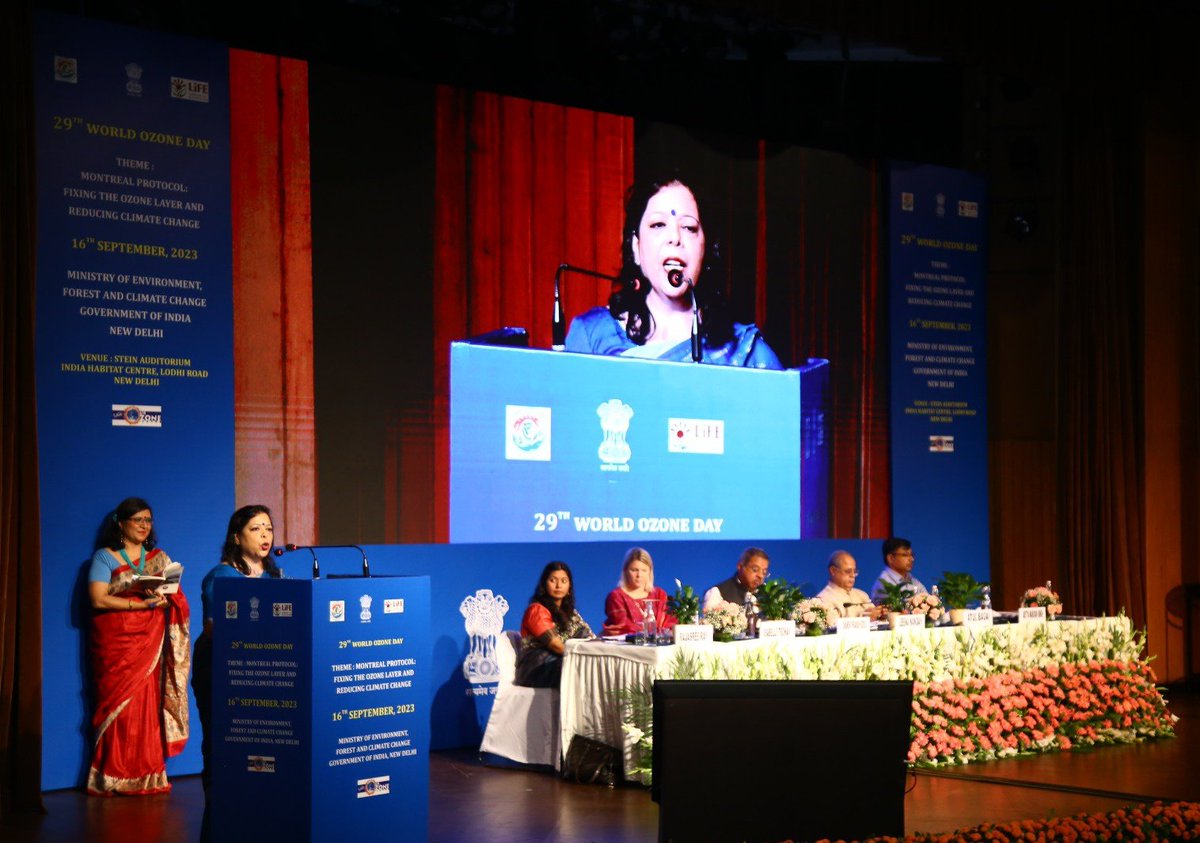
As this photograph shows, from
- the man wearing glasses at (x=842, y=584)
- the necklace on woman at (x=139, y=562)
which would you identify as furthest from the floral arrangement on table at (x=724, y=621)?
the necklace on woman at (x=139, y=562)

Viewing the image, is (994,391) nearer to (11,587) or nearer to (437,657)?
(437,657)

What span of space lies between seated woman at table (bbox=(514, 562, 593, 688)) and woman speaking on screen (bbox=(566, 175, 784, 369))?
69.6 inches

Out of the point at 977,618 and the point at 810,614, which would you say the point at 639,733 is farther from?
the point at 977,618

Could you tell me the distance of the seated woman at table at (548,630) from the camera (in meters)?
7.39

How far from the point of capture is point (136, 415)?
23.2 ft

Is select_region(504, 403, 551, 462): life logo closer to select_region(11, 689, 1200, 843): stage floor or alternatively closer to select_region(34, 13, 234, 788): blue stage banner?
select_region(34, 13, 234, 788): blue stage banner

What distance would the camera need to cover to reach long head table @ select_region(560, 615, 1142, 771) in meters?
6.60

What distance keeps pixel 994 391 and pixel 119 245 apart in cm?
686

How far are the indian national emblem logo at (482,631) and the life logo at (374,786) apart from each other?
3576 mm

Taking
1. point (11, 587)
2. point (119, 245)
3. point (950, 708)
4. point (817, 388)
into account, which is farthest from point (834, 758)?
point (817, 388)

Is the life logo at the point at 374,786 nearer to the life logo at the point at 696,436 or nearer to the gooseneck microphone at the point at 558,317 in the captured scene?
the gooseneck microphone at the point at 558,317

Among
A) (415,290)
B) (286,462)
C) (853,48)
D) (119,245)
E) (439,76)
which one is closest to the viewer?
(119,245)

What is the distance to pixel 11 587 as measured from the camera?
21.0 ft

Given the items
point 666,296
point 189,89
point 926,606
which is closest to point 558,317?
point 666,296
